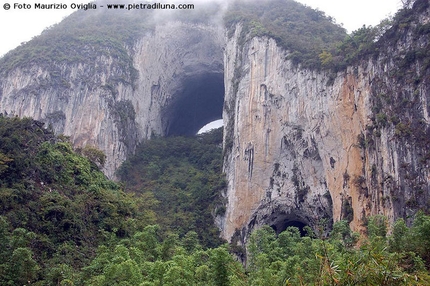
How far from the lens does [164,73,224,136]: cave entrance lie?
37.9 metres

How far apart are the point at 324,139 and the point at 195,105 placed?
18.5 meters

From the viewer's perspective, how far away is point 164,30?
3800 centimetres

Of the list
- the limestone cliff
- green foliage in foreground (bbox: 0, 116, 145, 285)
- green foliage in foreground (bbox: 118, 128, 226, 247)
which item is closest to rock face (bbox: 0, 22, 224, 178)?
the limestone cliff

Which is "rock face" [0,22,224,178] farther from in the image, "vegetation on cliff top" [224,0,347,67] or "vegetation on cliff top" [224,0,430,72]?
"vegetation on cliff top" [224,0,430,72]

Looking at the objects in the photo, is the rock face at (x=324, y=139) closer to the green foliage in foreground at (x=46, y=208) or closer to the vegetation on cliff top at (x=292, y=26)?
the vegetation on cliff top at (x=292, y=26)

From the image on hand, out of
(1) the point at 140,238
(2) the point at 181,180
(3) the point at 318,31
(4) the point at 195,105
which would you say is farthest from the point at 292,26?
(1) the point at 140,238

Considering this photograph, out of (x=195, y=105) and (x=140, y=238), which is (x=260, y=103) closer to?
(x=140, y=238)

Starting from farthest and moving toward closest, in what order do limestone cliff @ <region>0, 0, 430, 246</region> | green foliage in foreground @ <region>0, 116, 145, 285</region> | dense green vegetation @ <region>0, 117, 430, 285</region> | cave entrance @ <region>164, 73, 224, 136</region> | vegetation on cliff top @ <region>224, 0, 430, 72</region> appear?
1. cave entrance @ <region>164, 73, 224, 136</region>
2. vegetation on cliff top @ <region>224, 0, 430, 72</region>
3. limestone cliff @ <region>0, 0, 430, 246</region>
4. green foliage in foreground @ <region>0, 116, 145, 285</region>
5. dense green vegetation @ <region>0, 117, 430, 285</region>

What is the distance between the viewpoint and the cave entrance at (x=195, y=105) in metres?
37.9

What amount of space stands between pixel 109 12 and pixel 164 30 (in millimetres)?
6716

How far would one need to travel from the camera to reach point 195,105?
3956 cm

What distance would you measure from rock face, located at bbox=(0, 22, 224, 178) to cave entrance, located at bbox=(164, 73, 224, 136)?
8cm

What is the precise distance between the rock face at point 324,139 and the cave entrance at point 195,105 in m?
7.78

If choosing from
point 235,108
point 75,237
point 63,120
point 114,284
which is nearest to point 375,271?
point 114,284
